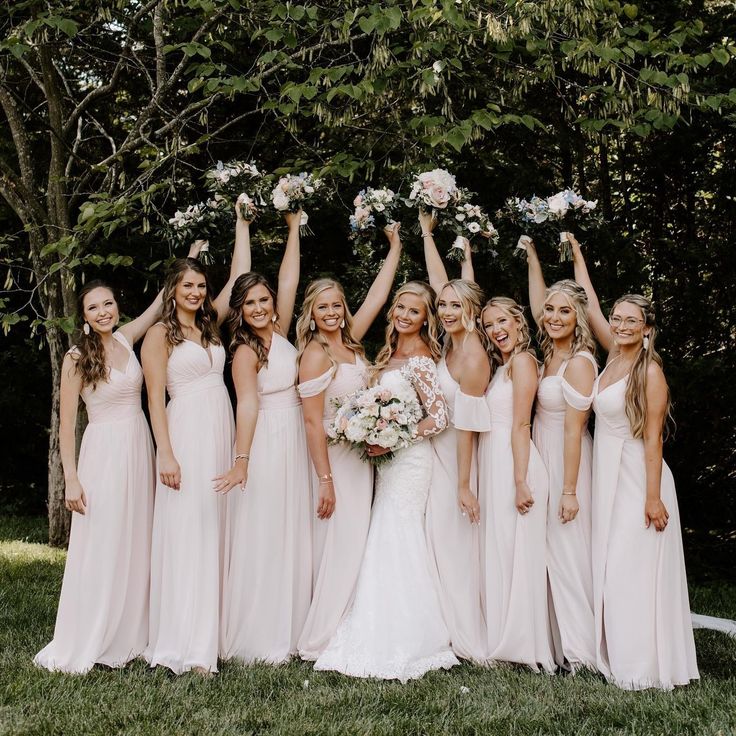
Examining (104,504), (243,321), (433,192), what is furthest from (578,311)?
(104,504)

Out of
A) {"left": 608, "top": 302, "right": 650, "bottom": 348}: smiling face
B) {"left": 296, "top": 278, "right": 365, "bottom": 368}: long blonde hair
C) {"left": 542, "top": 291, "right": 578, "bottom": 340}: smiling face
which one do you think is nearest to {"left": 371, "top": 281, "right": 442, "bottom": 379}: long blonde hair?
{"left": 296, "top": 278, "right": 365, "bottom": 368}: long blonde hair

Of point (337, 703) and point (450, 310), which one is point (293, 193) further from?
point (337, 703)

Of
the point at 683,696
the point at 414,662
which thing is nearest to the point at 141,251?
the point at 414,662

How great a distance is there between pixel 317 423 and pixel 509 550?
1.42 metres

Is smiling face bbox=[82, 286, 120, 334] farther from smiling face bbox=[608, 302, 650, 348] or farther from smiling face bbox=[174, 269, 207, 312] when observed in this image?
smiling face bbox=[608, 302, 650, 348]

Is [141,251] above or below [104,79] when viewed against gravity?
below

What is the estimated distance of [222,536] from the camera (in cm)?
555

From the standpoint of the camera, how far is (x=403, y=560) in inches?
213

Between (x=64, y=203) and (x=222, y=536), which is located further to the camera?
(x=64, y=203)

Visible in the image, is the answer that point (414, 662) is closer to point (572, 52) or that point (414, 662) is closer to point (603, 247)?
point (572, 52)

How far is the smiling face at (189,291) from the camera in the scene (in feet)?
17.9

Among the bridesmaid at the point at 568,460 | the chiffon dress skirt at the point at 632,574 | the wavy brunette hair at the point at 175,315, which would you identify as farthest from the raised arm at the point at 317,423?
the chiffon dress skirt at the point at 632,574

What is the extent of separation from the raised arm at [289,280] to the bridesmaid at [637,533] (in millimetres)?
2136

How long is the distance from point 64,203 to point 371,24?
442 cm
